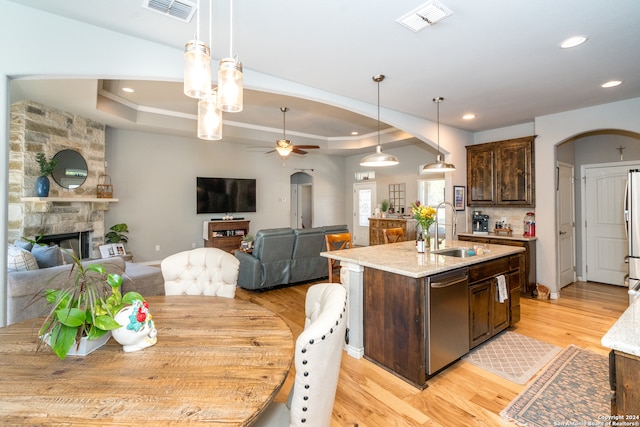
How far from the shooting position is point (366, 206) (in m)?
9.19

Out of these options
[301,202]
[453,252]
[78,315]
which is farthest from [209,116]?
[301,202]

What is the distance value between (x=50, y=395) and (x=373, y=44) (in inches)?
116

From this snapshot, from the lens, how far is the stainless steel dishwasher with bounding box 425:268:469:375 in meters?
2.35

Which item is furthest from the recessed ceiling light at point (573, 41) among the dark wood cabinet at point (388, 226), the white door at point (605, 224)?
the dark wood cabinet at point (388, 226)

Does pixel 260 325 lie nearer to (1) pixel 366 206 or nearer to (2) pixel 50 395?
(2) pixel 50 395

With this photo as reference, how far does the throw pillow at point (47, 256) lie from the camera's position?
299 cm

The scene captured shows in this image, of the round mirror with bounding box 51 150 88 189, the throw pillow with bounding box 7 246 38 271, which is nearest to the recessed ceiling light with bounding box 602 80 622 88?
the throw pillow with bounding box 7 246 38 271

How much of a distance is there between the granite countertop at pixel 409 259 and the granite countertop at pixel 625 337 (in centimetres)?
111

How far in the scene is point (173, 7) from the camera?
2168 mm

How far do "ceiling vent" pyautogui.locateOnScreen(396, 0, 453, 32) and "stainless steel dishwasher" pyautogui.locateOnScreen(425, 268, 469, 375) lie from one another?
194 centimetres

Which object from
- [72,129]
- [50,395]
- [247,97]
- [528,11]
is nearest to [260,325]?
[50,395]

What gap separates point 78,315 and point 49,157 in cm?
484

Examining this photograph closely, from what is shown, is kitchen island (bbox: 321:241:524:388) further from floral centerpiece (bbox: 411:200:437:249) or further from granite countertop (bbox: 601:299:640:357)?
granite countertop (bbox: 601:299:640:357)

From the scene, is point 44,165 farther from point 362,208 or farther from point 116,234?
point 362,208
